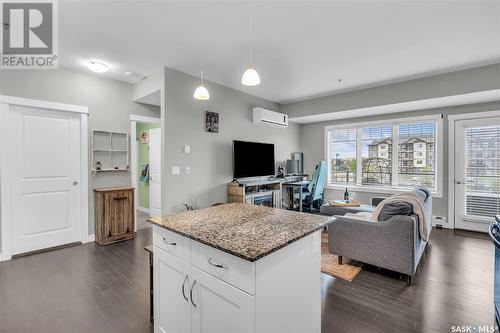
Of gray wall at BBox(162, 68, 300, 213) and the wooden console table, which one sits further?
the wooden console table

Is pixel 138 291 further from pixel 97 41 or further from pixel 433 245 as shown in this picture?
pixel 433 245

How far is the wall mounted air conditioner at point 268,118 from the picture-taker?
5.01 m

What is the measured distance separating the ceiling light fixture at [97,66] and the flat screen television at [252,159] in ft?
7.73

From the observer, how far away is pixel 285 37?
2.79 metres

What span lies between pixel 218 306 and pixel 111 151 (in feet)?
12.4

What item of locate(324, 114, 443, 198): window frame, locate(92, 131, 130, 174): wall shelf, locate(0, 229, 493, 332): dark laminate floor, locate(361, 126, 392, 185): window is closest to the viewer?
locate(0, 229, 493, 332): dark laminate floor

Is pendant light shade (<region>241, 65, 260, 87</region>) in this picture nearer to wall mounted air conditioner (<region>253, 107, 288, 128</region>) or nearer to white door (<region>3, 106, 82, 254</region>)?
wall mounted air conditioner (<region>253, 107, 288, 128</region>)

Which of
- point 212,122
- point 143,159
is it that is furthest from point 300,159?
point 143,159

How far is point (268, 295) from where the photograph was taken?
3.83ft

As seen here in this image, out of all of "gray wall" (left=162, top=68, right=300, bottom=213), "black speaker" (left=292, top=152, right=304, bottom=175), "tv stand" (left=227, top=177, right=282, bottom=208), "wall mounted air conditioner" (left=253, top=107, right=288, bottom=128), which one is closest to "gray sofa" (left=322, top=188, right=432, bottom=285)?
"tv stand" (left=227, top=177, right=282, bottom=208)

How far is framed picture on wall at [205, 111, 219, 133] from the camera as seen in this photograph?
13.7ft

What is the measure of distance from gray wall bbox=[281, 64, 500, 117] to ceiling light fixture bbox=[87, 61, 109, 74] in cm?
403

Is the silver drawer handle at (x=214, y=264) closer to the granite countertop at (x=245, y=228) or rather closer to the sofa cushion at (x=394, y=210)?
the granite countertop at (x=245, y=228)

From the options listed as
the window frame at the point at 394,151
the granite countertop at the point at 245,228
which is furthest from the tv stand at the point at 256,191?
the granite countertop at the point at 245,228
